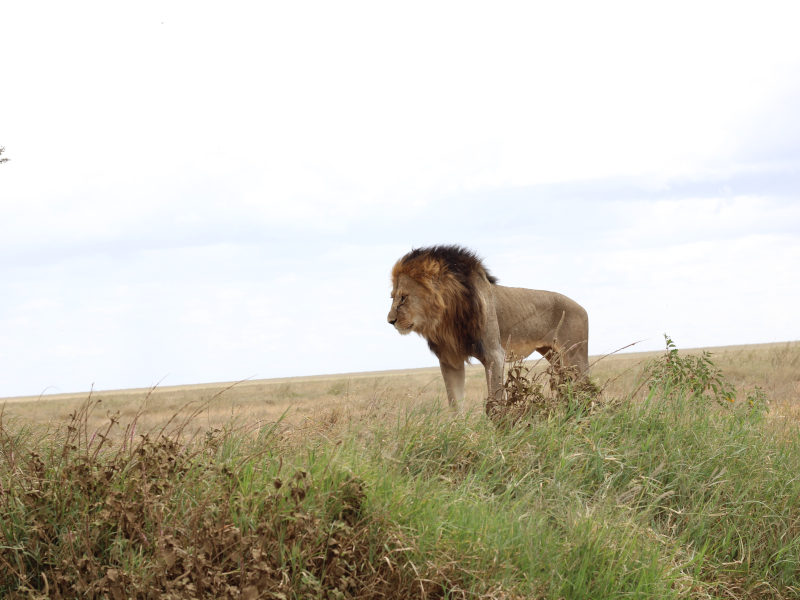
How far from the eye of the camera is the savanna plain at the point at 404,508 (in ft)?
12.2

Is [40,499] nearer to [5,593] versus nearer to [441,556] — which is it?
[5,593]

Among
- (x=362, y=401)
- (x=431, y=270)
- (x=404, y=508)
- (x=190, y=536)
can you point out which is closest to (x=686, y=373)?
(x=431, y=270)

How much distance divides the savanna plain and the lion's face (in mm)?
2302

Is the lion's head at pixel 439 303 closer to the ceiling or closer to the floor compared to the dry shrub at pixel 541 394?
closer to the ceiling

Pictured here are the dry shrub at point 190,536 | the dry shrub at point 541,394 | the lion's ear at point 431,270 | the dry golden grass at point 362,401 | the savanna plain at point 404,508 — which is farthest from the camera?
the lion's ear at point 431,270

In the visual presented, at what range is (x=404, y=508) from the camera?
425cm

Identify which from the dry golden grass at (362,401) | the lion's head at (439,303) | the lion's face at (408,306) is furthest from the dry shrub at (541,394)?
the lion's face at (408,306)

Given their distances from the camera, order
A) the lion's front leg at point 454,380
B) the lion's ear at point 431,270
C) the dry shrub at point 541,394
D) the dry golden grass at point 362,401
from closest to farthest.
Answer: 1. the dry golden grass at point 362,401
2. the dry shrub at point 541,394
3. the lion's ear at point 431,270
4. the lion's front leg at point 454,380

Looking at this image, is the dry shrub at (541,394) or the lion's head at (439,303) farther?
the lion's head at (439,303)

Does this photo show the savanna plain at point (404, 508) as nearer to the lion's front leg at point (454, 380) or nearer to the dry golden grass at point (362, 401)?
the dry golden grass at point (362, 401)

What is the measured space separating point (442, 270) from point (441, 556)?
5251 millimetres

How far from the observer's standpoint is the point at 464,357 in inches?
363

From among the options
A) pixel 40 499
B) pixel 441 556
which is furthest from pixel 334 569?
pixel 40 499

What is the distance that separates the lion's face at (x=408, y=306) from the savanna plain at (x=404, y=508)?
90.6 inches
